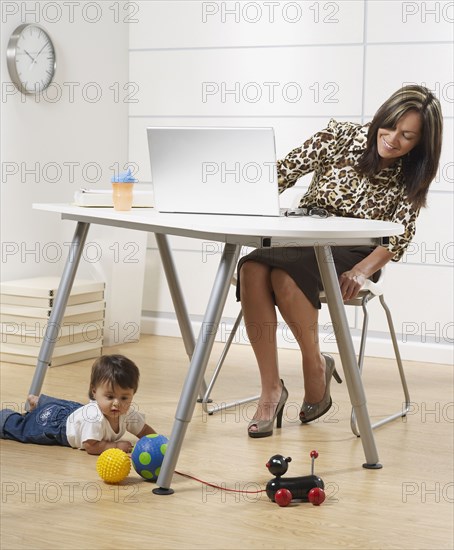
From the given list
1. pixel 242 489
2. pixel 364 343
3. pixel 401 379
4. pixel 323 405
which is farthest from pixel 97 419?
pixel 401 379

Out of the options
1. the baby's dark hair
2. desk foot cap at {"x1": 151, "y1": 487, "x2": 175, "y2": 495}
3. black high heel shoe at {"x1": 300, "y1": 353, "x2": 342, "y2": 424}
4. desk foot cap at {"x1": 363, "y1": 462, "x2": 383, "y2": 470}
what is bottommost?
desk foot cap at {"x1": 363, "y1": 462, "x2": 383, "y2": 470}

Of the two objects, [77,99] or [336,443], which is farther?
[77,99]

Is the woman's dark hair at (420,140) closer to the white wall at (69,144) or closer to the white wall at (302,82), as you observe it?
the white wall at (302,82)

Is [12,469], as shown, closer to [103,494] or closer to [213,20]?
[103,494]

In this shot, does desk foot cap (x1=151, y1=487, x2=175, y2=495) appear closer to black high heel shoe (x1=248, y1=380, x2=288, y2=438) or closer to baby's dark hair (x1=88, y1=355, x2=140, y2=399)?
baby's dark hair (x1=88, y1=355, x2=140, y2=399)

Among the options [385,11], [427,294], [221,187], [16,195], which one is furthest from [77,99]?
[221,187]

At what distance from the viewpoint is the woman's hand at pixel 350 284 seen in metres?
2.85

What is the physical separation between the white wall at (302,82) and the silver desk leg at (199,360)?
205 centimetres

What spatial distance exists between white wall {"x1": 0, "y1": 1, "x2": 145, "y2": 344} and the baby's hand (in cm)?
165

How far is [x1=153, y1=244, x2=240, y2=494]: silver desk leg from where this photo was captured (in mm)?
2318

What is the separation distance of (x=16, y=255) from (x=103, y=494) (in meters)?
2.04

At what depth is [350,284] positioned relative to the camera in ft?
9.34

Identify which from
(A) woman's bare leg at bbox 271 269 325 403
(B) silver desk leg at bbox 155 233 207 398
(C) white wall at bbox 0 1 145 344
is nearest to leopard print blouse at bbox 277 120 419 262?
(A) woman's bare leg at bbox 271 269 325 403

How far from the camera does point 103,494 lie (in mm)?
2318
